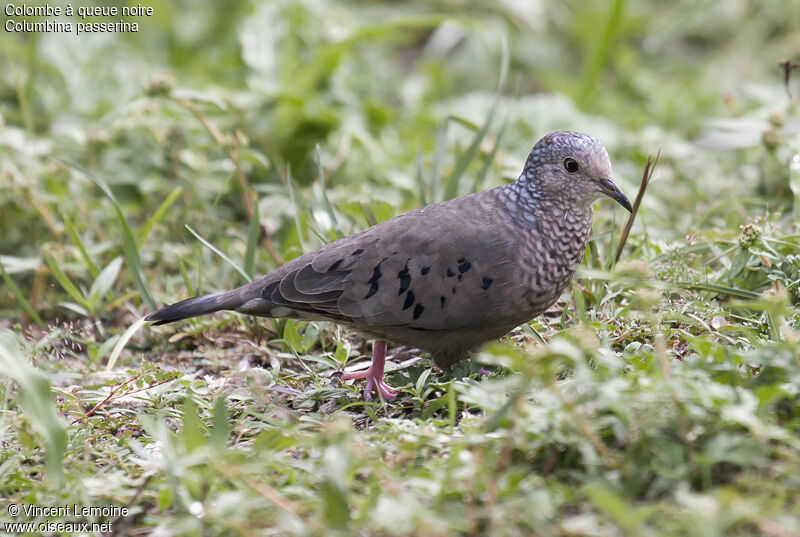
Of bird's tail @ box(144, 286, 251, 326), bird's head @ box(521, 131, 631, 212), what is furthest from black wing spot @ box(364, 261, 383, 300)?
bird's head @ box(521, 131, 631, 212)

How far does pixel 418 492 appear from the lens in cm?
248

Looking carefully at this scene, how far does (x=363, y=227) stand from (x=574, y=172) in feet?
4.11

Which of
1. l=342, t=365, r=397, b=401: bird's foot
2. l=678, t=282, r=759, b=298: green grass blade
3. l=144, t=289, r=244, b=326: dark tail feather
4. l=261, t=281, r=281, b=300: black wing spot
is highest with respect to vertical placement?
l=678, t=282, r=759, b=298: green grass blade

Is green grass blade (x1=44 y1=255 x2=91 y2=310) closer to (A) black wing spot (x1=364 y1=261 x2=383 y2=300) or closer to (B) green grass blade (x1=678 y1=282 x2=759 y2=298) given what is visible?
(A) black wing spot (x1=364 y1=261 x2=383 y2=300)

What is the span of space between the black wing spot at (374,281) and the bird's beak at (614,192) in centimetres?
90

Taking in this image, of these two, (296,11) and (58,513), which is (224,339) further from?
(296,11)

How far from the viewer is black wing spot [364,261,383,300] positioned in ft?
11.2

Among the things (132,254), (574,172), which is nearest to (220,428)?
(132,254)

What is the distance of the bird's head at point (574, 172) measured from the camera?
3.50 m

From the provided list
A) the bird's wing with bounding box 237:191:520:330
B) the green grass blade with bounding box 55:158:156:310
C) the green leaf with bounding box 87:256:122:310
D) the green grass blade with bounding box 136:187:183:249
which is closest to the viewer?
the bird's wing with bounding box 237:191:520:330

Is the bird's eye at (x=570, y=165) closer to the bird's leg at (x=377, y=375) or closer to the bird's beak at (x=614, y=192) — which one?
the bird's beak at (x=614, y=192)

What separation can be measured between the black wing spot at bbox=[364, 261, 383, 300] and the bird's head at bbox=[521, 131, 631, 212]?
67 centimetres

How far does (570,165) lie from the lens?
11.6 feet

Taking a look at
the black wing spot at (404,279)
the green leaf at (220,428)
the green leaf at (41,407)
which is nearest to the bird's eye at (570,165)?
the black wing spot at (404,279)
